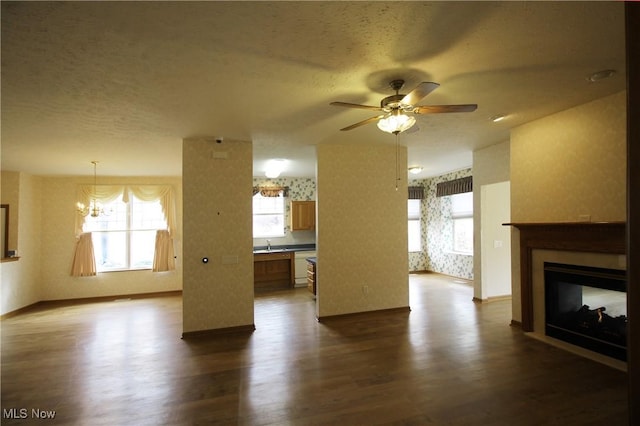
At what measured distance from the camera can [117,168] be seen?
6160 millimetres

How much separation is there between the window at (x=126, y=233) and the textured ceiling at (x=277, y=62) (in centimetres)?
316

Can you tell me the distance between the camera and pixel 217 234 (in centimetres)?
449

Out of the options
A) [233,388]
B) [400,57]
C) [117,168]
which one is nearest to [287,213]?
[117,168]

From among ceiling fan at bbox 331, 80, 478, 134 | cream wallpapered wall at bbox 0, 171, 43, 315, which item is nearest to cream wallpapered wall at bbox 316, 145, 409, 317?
ceiling fan at bbox 331, 80, 478, 134

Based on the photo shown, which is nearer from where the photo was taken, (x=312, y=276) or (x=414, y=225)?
(x=312, y=276)

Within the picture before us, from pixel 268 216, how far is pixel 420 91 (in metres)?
6.37

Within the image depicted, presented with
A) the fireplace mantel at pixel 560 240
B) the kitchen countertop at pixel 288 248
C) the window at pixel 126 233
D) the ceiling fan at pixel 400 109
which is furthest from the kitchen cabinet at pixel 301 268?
the ceiling fan at pixel 400 109

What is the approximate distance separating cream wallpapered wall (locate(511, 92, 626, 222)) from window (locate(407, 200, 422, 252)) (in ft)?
16.1

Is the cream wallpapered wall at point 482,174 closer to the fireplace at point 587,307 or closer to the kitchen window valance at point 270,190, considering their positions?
the fireplace at point 587,307

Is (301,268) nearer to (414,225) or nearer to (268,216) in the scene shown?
(268,216)

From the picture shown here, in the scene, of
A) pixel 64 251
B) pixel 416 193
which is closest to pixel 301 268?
pixel 416 193

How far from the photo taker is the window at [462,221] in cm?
770

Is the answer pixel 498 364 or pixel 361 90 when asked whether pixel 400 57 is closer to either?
pixel 361 90

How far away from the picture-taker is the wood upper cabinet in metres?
8.01
